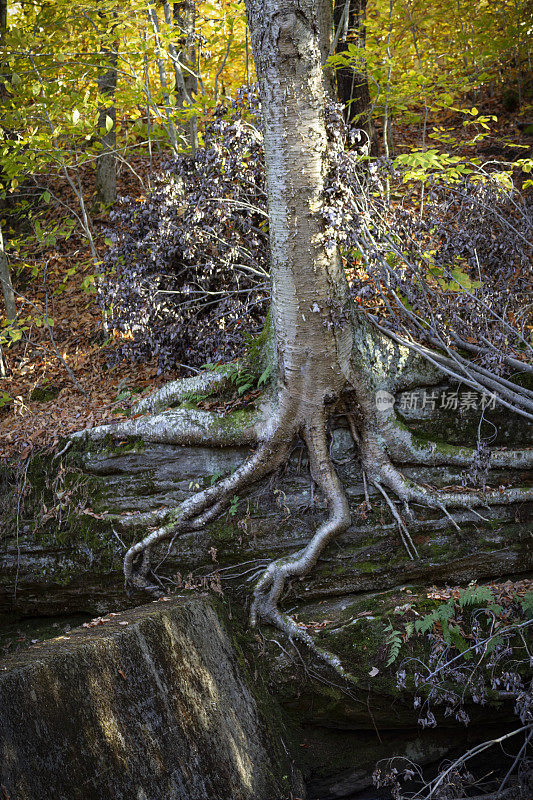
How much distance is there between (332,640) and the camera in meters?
4.57

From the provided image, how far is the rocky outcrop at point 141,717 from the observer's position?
2926 mm

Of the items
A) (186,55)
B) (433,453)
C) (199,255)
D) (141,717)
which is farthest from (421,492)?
(186,55)

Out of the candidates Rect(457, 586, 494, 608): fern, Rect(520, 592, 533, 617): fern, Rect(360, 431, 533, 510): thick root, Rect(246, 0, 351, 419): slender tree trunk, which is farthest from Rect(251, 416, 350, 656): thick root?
Rect(520, 592, 533, 617): fern

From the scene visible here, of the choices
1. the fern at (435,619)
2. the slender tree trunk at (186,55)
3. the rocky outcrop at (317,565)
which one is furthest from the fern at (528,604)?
the slender tree trunk at (186,55)

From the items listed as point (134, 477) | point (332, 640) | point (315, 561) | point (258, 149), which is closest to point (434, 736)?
point (332, 640)

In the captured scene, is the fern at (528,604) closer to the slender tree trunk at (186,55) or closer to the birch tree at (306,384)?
the birch tree at (306,384)

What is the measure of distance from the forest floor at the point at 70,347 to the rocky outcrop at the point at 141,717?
7.81ft

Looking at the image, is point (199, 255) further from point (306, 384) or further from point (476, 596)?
point (476, 596)

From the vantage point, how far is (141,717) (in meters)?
3.45

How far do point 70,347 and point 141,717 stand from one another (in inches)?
235

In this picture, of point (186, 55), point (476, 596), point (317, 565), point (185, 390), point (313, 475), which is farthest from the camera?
point (186, 55)

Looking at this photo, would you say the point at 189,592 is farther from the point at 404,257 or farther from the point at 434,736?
the point at 404,257

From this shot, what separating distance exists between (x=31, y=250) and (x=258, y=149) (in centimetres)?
610

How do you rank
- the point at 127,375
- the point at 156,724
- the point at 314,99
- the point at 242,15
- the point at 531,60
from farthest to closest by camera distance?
1. the point at 531,60
2. the point at 242,15
3. the point at 127,375
4. the point at 314,99
5. the point at 156,724
